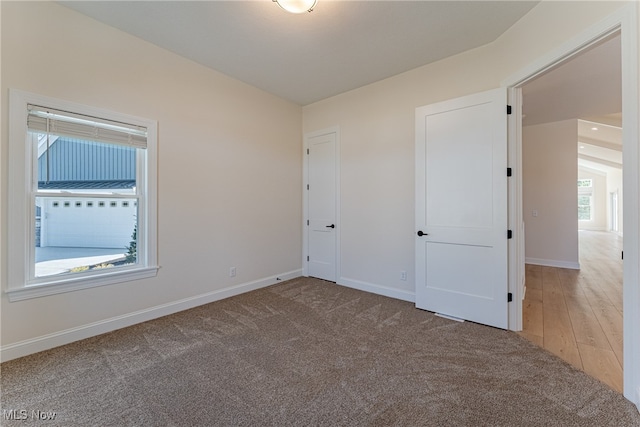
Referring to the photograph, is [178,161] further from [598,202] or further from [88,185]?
[598,202]

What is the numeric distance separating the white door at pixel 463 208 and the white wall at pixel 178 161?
7.03ft

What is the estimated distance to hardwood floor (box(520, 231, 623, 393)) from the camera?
2098 millimetres

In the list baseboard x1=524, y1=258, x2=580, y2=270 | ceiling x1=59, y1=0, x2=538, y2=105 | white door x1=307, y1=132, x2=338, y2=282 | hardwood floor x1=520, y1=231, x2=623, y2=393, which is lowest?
hardwood floor x1=520, y1=231, x2=623, y2=393

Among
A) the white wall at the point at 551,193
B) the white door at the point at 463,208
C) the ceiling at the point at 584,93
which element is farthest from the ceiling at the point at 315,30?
the white wall at the point at 551,193

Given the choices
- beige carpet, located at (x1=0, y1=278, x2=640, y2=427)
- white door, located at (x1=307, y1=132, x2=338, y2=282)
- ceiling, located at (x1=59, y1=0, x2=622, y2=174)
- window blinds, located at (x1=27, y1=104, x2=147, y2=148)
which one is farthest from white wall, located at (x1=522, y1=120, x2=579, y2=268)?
window blinds, located at (x1=27, y1=104, x2=147, y2=148)

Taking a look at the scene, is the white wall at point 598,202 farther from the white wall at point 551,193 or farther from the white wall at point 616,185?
the white wall at point 551,193

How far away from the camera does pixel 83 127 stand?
2447 millimetres

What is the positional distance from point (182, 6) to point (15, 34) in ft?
4.23

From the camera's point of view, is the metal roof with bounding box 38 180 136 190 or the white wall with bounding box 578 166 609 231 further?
the white wall with bounding box 578 166 609 231

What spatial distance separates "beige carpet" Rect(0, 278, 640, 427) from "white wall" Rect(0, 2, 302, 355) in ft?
1.06

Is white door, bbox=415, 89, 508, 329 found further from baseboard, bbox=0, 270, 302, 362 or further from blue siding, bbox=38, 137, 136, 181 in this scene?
blue siding, bbox=38, 137, 136, 181

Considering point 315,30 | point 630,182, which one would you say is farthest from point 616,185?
point 315,30

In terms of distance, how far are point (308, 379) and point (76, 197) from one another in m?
2.62

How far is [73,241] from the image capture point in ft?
8.30
